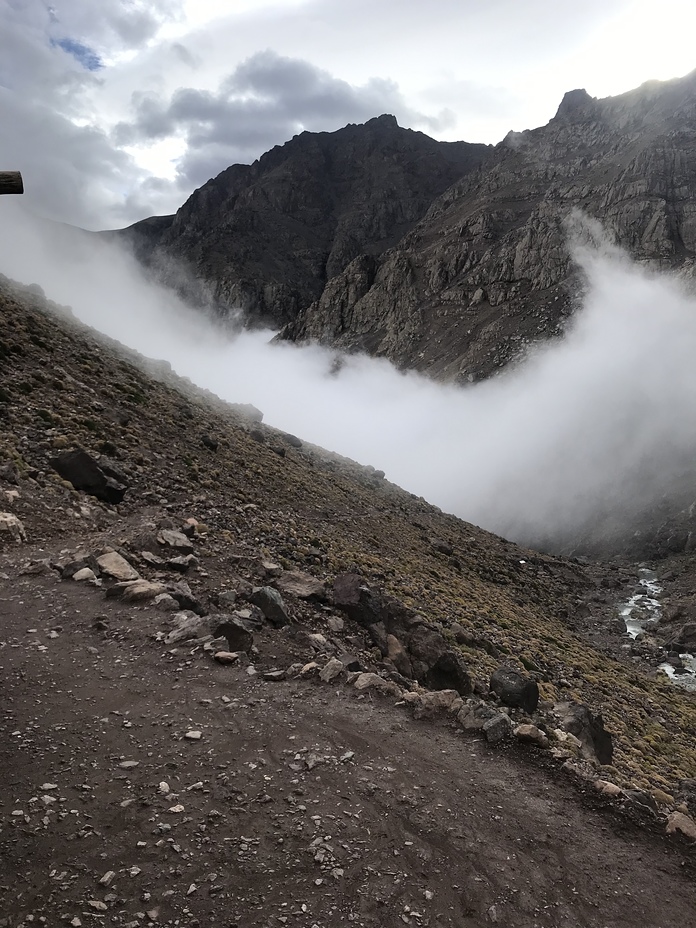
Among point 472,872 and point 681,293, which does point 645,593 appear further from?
point 681,293

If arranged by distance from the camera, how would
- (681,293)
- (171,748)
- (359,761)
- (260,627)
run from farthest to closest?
(681,293) < (260,627) < (359,761) < (171,748)

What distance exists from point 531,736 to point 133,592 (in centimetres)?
751

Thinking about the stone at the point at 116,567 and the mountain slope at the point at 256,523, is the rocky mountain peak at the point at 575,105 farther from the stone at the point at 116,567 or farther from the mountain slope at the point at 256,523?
the stone at the point at 116,567

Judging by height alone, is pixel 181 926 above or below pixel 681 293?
below

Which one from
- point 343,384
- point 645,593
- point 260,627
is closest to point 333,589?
point 260,627

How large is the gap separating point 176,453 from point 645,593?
41131mm

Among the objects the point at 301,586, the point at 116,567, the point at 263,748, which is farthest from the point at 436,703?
the point at 116,567

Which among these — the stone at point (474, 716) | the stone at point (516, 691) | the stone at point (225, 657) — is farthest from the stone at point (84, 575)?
the stone at point (516, 691)

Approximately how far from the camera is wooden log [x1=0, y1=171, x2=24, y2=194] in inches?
300

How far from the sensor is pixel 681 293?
103125 mm

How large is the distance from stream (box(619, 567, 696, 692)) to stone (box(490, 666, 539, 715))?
777 inches

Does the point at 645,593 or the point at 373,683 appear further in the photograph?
the point at 645,593

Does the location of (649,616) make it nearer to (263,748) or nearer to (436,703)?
(436,703)

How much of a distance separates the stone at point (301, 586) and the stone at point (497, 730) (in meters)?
5.86
